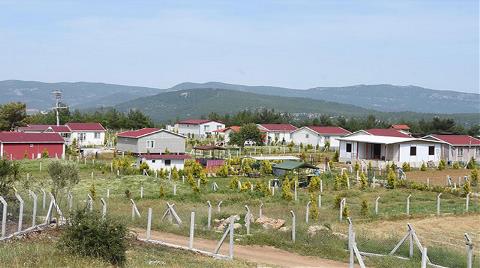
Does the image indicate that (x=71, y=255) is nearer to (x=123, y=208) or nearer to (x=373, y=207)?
(x=123, y=208)

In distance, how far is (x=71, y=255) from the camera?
45.1 feet

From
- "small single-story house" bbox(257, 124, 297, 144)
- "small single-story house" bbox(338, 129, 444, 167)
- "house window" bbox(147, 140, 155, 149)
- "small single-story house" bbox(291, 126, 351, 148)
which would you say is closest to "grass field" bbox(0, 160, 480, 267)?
"small single-story house" bbox(338, 129, 444, 167)

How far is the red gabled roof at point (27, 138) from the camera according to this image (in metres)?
54.2

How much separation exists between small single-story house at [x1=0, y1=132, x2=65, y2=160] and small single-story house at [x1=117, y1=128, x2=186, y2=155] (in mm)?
7487

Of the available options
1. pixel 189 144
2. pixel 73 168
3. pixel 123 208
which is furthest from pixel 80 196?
pixel 189 144

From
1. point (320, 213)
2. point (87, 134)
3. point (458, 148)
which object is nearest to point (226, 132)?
point (87, 134)

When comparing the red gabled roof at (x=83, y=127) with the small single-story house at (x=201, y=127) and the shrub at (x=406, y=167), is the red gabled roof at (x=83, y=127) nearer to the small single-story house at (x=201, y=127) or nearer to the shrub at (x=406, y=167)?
the small single-story house at (x=201, y=127)

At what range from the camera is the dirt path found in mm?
17297

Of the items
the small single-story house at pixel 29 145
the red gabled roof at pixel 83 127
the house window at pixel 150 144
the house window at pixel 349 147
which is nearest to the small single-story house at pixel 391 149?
the house window at pixel 349 147

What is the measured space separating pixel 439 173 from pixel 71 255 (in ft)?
126

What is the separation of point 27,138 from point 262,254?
4139cm

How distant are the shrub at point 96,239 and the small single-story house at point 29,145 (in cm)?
4188

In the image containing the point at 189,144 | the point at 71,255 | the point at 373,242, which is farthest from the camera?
the point at 189,144

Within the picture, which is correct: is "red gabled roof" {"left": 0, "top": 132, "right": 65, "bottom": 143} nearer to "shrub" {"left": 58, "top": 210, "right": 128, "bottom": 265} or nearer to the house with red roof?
the house with red roof
